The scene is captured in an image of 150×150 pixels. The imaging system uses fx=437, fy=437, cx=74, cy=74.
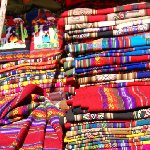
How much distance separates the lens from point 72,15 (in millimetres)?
1604

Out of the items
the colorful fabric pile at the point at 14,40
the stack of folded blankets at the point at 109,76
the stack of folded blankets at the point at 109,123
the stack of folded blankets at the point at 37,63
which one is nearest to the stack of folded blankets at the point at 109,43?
the stack of folded blankets at the point at 109,76

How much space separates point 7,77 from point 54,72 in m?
0.21

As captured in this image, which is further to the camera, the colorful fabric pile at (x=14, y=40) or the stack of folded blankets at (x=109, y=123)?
the colorful fabric pile at (x=14, y=40)

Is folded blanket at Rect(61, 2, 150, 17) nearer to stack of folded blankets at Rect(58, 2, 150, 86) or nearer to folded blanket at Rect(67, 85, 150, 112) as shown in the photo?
stack of folded blankets at Rect(58, 2, 150, 86)

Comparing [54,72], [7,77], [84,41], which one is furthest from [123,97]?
[7,77]

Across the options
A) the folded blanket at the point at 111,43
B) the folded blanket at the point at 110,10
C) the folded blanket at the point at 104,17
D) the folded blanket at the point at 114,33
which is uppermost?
the folded blanket at the point at 110,10

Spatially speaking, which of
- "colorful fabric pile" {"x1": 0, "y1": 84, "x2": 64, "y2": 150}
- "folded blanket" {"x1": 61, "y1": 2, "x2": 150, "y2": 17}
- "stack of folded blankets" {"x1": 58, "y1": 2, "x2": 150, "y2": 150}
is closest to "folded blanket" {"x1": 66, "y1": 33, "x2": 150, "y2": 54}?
"stack of folded blankets" {"x1": 58, "y1": 2, "x2": 150, "y2": 150}

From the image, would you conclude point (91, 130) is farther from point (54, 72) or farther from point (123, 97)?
point (54, 72)

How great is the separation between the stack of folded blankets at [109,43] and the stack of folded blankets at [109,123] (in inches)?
5.3

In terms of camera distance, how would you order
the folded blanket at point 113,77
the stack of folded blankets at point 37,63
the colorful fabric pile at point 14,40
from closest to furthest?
1. the folded blanket at point 113,77
2. the stack of folded blankets at point 37,63
3. the colorful fabric pile at point 14,40

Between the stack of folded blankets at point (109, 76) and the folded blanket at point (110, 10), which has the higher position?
the folded blanket at point (110, 10)

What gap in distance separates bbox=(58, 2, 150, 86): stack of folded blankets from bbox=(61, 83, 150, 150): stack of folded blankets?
13 centimetres

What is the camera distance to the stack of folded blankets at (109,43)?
1.51 metres

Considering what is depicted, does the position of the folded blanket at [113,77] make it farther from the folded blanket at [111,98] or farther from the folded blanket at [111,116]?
the folded blanket at [111,116]
